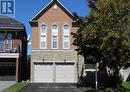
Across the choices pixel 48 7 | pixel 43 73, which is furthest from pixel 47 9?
pixel 43 73

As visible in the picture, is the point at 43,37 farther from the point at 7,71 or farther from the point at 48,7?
the point at 7,71

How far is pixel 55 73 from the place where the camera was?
51000 millimetres

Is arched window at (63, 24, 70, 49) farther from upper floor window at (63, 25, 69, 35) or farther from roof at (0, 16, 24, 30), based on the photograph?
roof at (0, 16, 24, 30)

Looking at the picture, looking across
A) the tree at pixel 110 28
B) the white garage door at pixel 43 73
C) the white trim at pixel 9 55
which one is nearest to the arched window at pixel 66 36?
the white garage door at pixel 43 73

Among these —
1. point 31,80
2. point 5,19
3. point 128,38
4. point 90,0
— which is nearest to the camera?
point 128,38

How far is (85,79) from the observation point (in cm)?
5069

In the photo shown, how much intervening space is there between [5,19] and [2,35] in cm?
401

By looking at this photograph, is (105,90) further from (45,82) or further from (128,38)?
(45,82)

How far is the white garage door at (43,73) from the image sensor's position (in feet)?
166

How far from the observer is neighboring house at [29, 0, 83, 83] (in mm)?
50594

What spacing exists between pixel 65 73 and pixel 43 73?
8.36 feet

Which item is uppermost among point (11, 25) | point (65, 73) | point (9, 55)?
point (11, 25)

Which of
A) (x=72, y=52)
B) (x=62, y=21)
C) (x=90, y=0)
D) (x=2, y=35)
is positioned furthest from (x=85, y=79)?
(x=90, y=0)

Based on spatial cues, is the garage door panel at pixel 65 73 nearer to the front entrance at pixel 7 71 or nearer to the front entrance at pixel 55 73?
the front entrance at pixel 55 73
